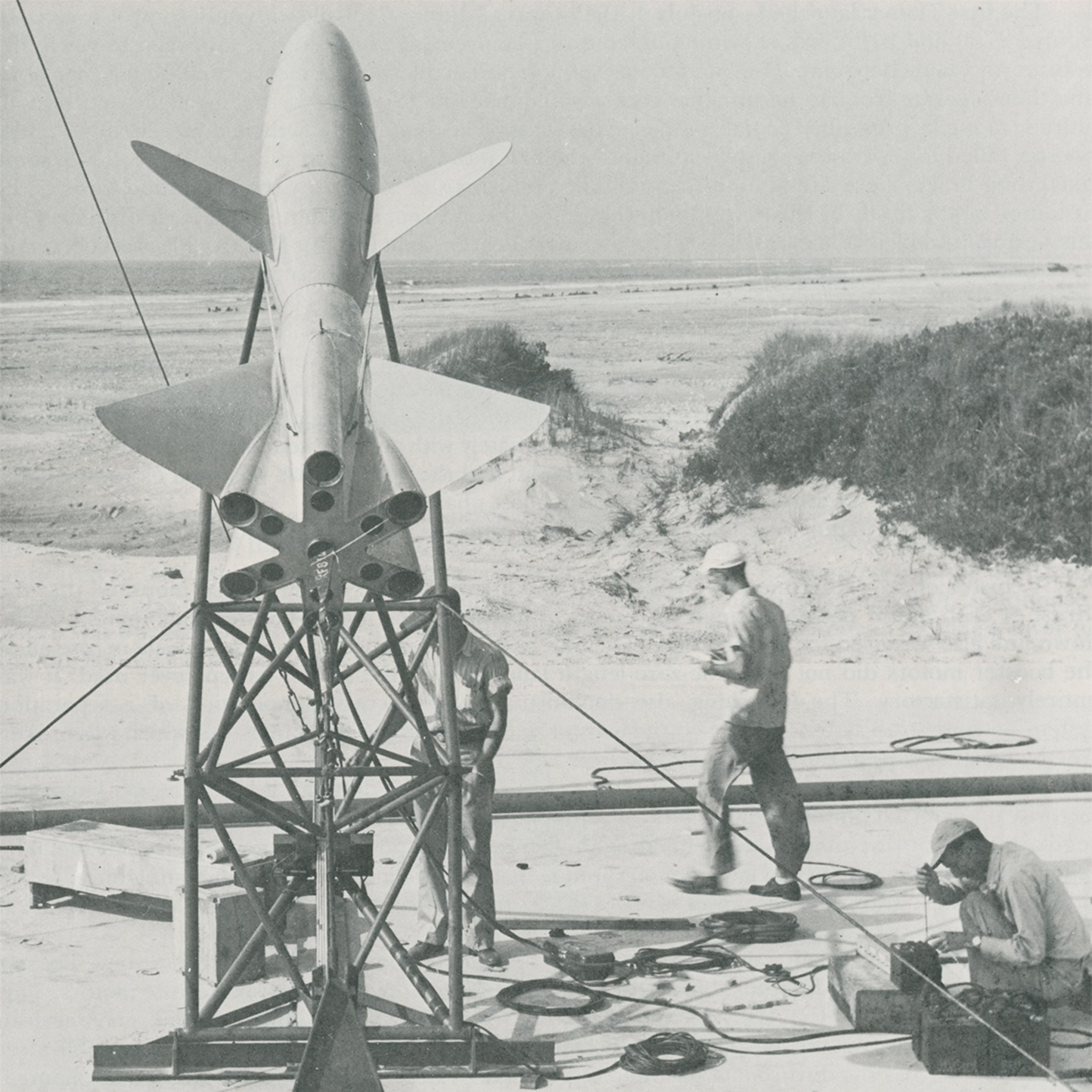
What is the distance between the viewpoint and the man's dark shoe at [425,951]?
28.1 feet

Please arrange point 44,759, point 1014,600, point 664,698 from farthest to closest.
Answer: point 1014,600, point 664,698, point 44,759

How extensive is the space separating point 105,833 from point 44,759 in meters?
4.14

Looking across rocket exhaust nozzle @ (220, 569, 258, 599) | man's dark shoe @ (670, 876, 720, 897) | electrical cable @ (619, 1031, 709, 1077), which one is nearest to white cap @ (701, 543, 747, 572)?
man's dark shoe @ (670, 876, 720, 897)

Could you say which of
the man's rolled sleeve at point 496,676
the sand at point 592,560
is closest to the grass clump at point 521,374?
the sand at point 592,560

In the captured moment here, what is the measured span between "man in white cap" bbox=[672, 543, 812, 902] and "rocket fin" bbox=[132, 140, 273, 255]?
342cm

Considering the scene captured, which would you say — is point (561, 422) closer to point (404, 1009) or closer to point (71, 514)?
point (71, 514)

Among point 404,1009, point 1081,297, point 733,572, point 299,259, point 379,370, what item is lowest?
point 404,1009

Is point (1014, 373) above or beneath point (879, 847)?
above

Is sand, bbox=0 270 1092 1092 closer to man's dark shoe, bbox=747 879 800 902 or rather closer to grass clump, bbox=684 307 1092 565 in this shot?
man's dark shoe, bbox=747 879 800 902

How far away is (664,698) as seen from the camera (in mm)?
16734

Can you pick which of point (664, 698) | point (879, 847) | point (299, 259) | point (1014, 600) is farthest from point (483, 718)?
point (1014, 600)

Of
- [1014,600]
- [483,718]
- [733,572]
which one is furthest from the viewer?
[1014,600]

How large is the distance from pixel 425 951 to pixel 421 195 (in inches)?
153

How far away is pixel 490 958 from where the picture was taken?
8.64 m
